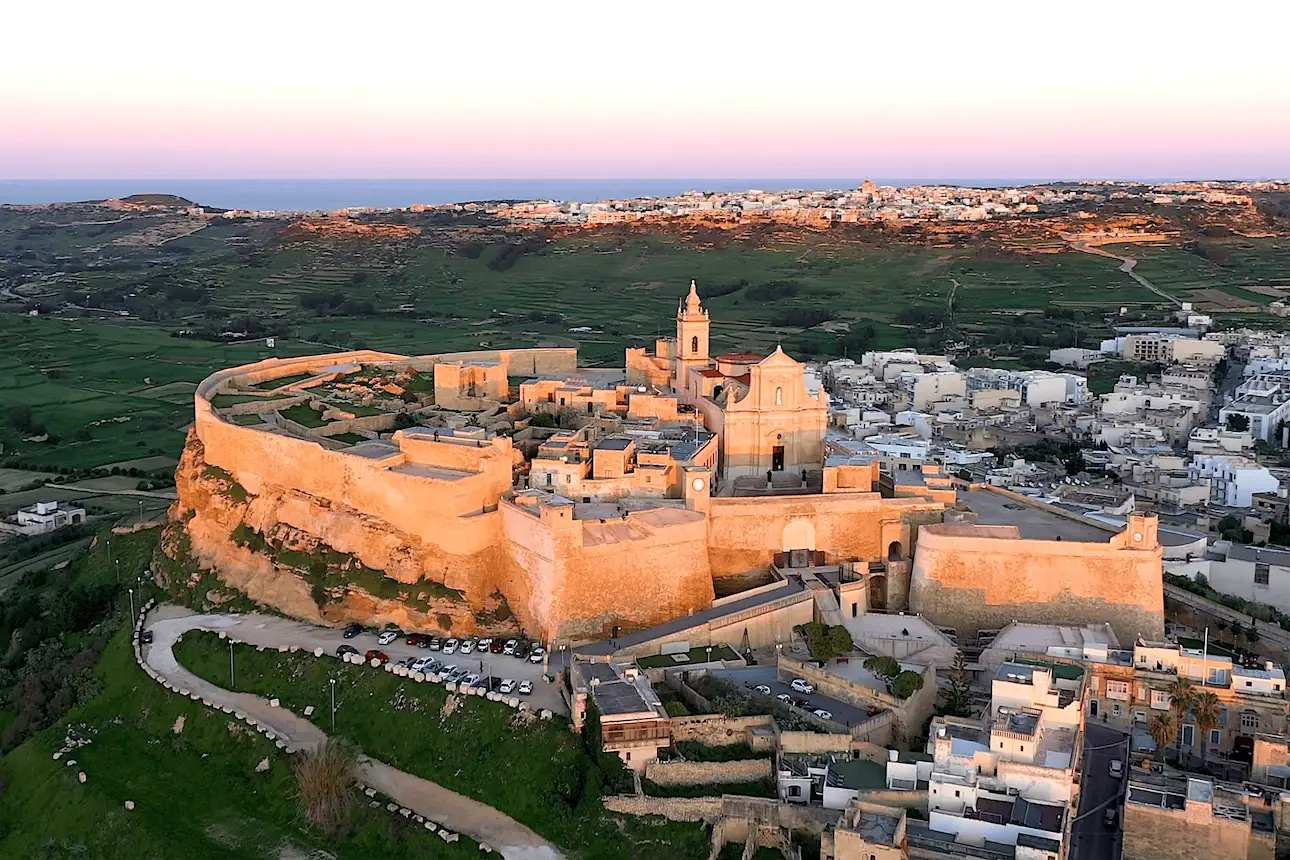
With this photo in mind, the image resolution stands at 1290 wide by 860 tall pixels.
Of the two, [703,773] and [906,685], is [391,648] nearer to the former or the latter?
[703,773]

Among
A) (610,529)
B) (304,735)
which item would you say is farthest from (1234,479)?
(304,735)

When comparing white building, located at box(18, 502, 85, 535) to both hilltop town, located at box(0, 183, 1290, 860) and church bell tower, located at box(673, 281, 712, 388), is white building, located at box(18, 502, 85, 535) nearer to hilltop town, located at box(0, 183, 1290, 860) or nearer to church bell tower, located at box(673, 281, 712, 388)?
hilltop town, located at box(0, 183, 1290, 860)

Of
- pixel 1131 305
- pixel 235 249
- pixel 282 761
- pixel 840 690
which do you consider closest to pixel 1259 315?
pixel 1131 305

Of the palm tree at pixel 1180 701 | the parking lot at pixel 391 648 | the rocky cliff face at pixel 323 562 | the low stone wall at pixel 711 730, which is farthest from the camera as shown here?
the rocky cliff face at pixel 323 562

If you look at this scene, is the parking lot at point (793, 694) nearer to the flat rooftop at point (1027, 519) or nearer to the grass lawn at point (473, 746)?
the grass lawn at point (473, 746)

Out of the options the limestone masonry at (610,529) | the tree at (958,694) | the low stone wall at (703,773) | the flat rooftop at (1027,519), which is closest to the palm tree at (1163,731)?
the tree at (958,694)

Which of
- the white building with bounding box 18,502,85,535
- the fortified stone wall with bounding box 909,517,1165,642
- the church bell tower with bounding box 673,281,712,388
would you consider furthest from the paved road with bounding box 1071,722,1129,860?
the white building with bounding box 18,502,85,535
